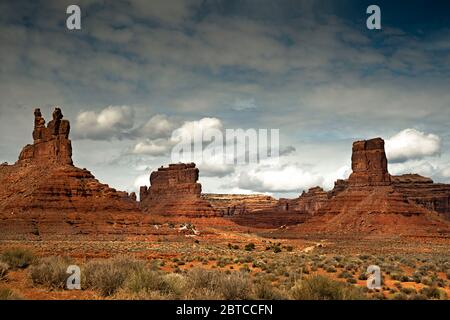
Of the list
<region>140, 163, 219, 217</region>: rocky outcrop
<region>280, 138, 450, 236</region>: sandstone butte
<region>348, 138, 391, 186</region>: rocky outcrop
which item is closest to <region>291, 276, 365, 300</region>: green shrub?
<region>280, 138, 450, 236</region>: sandstone butte

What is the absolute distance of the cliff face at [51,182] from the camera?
71.6 metres

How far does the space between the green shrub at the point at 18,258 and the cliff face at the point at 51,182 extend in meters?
52.5

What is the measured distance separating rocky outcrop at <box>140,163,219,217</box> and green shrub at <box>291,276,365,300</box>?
105m

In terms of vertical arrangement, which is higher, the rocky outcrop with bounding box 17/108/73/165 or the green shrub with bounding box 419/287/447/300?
the rocky outcrop with bounding box 17/108/73/165

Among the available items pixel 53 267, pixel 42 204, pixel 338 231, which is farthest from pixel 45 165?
pixel 53 267

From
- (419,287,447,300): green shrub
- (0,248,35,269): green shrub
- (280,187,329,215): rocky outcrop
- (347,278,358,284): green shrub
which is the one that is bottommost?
(347,278,358,284): green shrub

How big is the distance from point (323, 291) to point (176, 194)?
12279 centimetres

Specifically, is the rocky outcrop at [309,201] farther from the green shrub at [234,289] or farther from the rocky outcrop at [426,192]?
the green shrub at [234,289]

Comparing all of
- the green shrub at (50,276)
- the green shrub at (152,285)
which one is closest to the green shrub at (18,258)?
the green shrub at (50,276)

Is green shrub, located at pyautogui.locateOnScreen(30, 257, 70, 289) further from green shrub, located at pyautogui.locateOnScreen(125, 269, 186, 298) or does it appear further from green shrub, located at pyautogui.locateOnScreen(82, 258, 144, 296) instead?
green shrub, located at pyautogui.locateOnScreen(125, 269, 186, 298)

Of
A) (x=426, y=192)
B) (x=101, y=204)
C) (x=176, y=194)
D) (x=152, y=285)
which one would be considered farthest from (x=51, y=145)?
(x=426, y=192)

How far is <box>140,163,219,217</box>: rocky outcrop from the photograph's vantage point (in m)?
120
